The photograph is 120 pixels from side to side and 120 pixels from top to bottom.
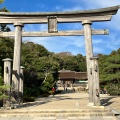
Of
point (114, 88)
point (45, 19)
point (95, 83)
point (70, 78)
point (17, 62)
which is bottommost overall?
point (114, 88)

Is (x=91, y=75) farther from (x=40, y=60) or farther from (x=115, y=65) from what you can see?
(x=40, y=60)

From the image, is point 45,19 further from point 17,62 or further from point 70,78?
point 70,78

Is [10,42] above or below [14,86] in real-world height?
above

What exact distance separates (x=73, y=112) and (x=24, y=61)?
20.9 metres

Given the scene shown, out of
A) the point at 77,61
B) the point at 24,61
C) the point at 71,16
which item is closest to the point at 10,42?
the point at 24,61

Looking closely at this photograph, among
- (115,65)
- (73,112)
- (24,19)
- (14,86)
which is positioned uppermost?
(24,19)

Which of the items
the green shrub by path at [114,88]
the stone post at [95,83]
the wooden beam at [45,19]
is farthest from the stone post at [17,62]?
the green shrub by path at [114,88]

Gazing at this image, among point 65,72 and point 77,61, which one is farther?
point 77,61

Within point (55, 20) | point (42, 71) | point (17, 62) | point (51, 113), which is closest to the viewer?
point (51, 113)

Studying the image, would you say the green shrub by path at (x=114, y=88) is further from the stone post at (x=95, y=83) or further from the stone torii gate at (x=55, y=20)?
the stone post at (x=95, y=83)

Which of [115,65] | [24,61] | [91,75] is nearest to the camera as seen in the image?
[91,75]

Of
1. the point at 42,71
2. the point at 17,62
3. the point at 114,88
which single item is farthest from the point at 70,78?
the point at 17,62

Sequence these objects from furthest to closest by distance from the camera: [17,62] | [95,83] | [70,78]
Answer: [70,78] → [17,62] → [95,83]

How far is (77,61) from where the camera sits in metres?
69.9
